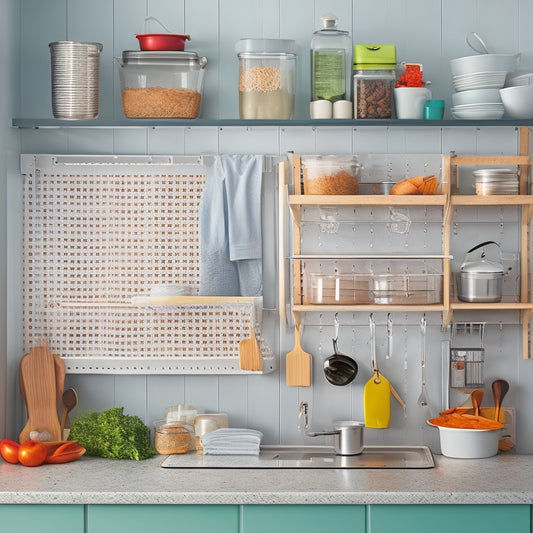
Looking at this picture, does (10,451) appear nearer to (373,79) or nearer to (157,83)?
(157,83)

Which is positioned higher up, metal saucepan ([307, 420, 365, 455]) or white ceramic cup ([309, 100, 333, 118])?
white ceramic cup ([309, 100, 333, 118])

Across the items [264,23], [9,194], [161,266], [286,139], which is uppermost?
[264,23]

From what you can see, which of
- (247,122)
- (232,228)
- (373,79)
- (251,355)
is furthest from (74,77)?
(251,355)

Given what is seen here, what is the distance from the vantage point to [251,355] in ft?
10.2

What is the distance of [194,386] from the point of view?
3.20 m

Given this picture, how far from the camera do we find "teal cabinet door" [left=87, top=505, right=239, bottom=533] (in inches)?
102

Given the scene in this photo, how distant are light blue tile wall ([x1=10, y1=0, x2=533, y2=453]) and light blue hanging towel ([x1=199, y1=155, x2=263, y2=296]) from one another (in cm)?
9

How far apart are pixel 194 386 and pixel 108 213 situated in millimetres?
677

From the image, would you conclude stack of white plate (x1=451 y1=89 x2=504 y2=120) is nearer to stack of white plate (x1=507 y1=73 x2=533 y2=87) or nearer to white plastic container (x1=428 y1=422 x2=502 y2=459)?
stack of white plate (x1=507 y1=73 x2=533 y2=87)

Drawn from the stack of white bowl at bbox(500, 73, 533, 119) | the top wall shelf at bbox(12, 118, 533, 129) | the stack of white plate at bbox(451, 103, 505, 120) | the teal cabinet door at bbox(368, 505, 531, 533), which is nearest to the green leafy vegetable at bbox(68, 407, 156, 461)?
the teal cabinet door at bbox(368, 505, 531, 533)

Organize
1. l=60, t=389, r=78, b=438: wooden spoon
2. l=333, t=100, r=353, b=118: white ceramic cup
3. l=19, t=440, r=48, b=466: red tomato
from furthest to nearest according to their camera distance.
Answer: l=60, t=389, r=78, b=438: wooden spoon
l=333, t=100, r=353, b=118: white ceramic cup
l=19, t=440, r=48, b=466: red tomato

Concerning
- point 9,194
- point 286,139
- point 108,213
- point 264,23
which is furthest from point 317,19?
point 9,194

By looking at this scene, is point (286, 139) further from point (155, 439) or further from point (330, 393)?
point (155, 439)

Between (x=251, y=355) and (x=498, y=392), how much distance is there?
33.3 inches
